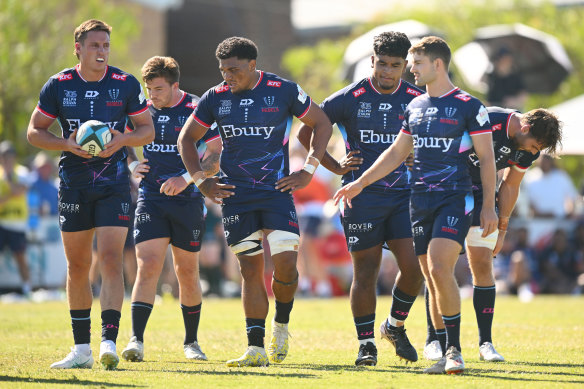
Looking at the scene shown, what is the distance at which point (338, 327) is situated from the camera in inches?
488

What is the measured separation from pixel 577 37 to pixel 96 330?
2494 centimetres

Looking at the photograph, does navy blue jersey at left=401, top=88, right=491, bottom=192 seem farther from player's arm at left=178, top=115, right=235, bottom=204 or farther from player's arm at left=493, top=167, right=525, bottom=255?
player's arm at left=178, top=115, right=235, bottom=204

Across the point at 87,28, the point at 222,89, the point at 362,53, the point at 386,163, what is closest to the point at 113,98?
the point at 87,28

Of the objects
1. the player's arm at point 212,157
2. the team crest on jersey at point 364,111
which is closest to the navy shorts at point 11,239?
the player's arm at point 212,157

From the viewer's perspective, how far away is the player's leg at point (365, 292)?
879 cm

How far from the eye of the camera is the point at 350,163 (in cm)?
902

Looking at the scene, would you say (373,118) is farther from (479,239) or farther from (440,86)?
(479,239)

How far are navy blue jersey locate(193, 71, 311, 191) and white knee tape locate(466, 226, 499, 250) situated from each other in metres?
1.89

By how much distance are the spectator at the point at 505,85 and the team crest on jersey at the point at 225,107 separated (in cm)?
1222

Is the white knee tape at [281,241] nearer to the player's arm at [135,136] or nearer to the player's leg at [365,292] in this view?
the player's leg at [365,292]

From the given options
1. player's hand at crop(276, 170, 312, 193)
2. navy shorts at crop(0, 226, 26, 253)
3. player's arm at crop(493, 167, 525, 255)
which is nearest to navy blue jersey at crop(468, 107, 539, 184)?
player's arm at crop(493, 167, 525, 255)

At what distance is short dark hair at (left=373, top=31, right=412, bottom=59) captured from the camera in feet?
28.5

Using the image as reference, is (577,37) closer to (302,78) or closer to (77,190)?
(302,78)

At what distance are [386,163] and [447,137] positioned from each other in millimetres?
647
